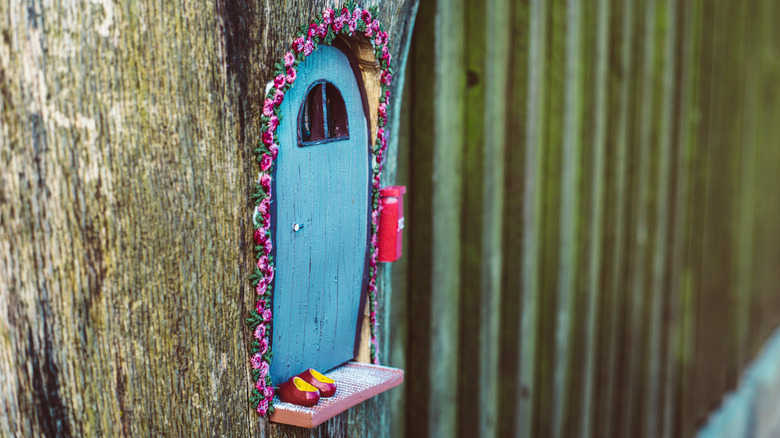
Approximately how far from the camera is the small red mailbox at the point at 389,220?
1.48 meters

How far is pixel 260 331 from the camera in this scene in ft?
3.88

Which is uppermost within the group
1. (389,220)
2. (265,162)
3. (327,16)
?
(327,16)

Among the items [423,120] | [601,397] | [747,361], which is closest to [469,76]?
[423,120]

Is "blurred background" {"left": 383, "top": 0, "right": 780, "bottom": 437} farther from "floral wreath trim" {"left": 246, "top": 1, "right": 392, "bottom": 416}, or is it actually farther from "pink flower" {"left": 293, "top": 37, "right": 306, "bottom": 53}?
"pink flower" {"left": 293, "top": 37, "right": 306, "bottom": 53}

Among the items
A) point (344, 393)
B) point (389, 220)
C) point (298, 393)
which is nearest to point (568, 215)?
point (389, 220)

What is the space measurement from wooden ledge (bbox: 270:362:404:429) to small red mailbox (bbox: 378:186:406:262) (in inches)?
9.3

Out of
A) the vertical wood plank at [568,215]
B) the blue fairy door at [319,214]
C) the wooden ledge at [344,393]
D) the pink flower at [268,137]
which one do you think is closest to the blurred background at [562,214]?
the vertical wood plank at [568,215]

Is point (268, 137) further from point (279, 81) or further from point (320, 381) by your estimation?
point (320, 381)

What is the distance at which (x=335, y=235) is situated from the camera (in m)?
1.33

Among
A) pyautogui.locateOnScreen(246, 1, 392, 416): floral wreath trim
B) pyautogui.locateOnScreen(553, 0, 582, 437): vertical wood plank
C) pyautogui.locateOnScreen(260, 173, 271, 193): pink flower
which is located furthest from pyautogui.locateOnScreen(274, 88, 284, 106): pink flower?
pyautogui.locateOnScreen(553, 0, 582, 437): vertical wood plank

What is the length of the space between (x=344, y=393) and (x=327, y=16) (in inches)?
27.0

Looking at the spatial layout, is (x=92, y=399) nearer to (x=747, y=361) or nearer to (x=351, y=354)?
(x=351, y=354)

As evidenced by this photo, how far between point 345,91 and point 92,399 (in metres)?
0.68

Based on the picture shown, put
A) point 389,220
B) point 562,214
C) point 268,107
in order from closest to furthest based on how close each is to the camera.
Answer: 1. point 268,107
2. point 389,220
3. point 562,214
